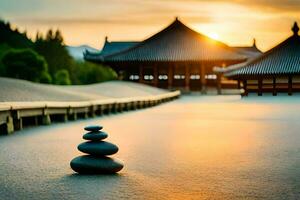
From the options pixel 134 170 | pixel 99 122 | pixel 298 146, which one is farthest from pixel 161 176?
pixel 99 122

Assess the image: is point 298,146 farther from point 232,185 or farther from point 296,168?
point 232,185

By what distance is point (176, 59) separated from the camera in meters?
51.0

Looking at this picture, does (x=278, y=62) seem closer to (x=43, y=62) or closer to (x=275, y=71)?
(x=275, y=71)

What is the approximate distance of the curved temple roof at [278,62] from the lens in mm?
39375

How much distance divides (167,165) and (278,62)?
32948 millimetres

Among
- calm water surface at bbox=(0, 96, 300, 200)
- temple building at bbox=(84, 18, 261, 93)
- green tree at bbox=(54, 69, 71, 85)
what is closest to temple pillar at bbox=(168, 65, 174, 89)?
temple building at bbox=(84, 18, 261, 93)

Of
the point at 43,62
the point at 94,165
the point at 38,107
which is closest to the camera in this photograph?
the point at 94,165

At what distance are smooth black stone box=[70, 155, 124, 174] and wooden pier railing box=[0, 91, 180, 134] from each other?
669cm

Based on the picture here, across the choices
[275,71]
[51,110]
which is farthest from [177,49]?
[51,110]

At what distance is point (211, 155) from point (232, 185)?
3.00 m

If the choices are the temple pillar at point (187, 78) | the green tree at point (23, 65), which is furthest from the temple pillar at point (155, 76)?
the green tree at point (23, 65)

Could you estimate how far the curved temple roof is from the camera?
1550 inches

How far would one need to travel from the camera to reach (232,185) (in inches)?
283

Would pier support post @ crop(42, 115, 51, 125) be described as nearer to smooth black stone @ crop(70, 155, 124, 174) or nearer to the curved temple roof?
smooth black stone @ crop(70, 155, 124, 174)
